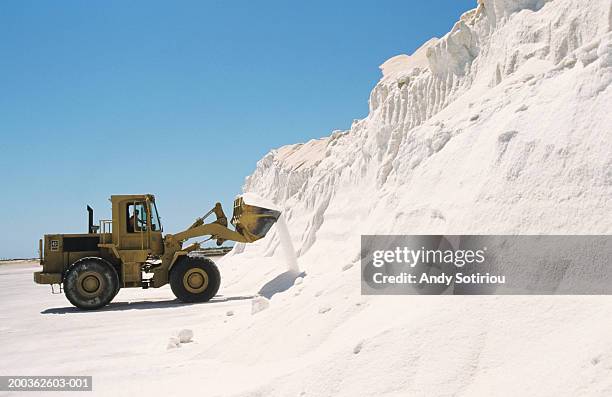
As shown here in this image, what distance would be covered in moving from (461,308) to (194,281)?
8696 millimetres

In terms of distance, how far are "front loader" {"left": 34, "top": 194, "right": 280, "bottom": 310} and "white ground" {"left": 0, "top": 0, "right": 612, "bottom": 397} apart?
96 cm

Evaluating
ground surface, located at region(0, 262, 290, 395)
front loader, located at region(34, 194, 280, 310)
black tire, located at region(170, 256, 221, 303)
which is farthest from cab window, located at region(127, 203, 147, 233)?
ground surface, located at region(0, 262, 290, 395)

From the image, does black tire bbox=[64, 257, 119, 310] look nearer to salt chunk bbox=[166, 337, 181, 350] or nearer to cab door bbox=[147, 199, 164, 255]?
cab door bbox=[147, 199, 164, 255]

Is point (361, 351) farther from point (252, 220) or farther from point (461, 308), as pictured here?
point (252, 220)

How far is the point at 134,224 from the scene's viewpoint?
12.6 m

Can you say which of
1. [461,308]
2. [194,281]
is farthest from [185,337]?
[194,281]

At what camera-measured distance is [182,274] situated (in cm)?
1248

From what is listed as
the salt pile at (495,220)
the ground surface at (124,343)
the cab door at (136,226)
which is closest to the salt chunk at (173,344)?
the ground surface at (124,343)

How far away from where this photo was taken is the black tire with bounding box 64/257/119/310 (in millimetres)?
11898

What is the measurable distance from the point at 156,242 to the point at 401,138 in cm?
593

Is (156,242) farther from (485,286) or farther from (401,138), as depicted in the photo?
(485,286)

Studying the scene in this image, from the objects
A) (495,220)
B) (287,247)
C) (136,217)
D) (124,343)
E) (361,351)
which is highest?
(136,217)

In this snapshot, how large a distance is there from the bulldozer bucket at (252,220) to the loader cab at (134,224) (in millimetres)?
1920

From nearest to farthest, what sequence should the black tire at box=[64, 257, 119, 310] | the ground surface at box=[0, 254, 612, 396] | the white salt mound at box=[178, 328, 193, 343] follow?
1. the ground surface at box=[0, 254, 612, 396]
2. the white salt mound at box=[178, 328, 193, 343]
3. the black tire at box=[64, 257, 119, 310]
